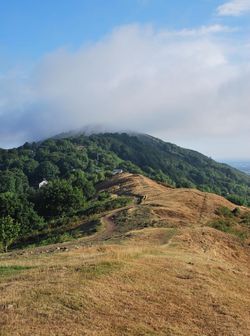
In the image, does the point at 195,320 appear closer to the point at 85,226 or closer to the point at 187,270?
the point at 187,270

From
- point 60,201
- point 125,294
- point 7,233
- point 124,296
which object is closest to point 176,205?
point 7,233

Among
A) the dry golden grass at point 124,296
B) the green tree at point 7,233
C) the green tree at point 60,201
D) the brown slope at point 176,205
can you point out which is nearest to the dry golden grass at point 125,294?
the dry golden grass at point 124,296

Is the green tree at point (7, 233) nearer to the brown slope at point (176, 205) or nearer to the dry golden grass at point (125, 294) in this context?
the brown slope at point (176, 205)

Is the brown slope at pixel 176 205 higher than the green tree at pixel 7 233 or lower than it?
higher

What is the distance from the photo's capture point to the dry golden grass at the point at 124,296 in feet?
57.7

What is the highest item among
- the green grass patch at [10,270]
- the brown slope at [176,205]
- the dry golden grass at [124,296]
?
the brown slope at [176,205]

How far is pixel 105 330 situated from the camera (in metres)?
17.1

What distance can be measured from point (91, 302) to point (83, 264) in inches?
238

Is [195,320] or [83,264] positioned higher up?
[83,264]

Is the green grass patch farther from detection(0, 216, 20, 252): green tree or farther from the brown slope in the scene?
detection(0, 216, 20, 252): green tree

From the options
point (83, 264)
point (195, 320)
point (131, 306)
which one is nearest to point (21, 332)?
point (131, 306)

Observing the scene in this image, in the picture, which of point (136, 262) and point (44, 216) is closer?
point (136, 262)

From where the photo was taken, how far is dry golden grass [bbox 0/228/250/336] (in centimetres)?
1759

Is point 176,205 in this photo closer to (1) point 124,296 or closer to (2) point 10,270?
(2) point 10,270
